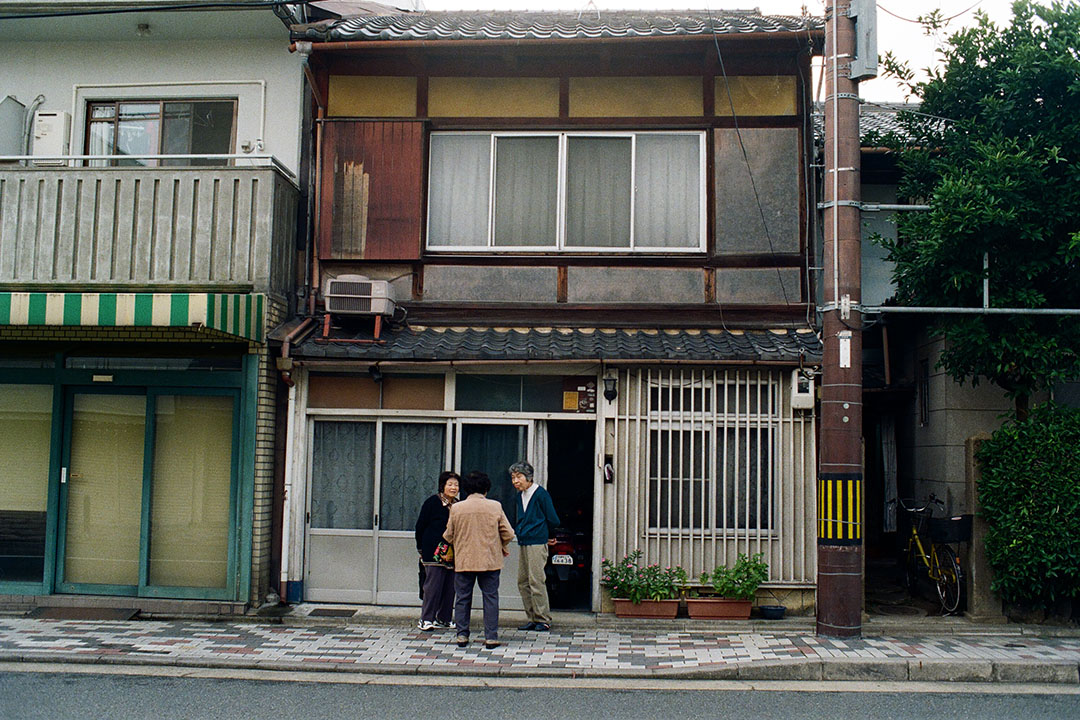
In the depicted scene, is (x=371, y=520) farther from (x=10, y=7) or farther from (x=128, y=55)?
(x=10, y=7)

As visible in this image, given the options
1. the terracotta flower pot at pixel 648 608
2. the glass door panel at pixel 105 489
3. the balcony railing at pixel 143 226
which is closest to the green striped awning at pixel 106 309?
the balcony railing at pixel 143 226

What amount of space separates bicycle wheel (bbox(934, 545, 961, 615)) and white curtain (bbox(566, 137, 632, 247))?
5368 mm

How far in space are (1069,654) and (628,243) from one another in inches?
254

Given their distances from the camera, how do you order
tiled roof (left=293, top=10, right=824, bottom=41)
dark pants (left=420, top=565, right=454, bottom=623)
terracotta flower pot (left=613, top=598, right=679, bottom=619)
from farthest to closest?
tiled roof (left=293, top=10, right=824, bottom=41)
terracotta flower pot (left=613, top=598, right=679, bottom=619)
dark pants (left=420, top=565, right=454, bottom=623)

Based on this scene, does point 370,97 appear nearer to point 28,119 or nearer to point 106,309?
point 106,309

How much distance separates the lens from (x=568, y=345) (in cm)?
1086

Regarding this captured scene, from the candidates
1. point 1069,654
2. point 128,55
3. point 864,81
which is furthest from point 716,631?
A: point 128,55

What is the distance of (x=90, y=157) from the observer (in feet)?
36.3

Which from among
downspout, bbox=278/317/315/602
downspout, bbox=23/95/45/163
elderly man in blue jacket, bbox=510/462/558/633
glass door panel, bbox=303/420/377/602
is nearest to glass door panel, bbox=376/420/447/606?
glass door panel, bbox=303/420/377/602

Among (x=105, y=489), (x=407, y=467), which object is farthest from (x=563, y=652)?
Result: (x=105, y=489)

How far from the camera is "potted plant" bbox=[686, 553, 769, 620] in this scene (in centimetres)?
1038

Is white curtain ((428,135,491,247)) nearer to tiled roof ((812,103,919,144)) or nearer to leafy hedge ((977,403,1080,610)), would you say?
tiled roof ((812,103,919,144))

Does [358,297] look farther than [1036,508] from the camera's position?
Yes

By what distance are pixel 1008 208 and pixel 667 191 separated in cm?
389
